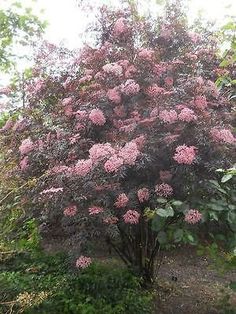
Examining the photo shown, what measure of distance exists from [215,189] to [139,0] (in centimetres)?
205

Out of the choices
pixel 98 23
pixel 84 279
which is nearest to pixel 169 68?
pixel 98 23

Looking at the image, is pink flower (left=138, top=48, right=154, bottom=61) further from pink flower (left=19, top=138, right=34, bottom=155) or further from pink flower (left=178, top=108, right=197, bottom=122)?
pink flower (left=19, top=138, right=34, bottom=155)

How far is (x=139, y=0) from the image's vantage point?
3.88 metres

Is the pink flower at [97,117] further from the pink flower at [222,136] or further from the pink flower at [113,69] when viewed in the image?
the pink flower at [222,136]

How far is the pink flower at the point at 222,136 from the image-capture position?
113 inches

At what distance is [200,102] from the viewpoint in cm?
310

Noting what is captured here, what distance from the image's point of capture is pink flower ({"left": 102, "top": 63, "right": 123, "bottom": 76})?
3199 mm

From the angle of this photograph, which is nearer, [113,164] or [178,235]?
[113,164]

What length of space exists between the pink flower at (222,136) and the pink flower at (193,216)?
21.6 inches

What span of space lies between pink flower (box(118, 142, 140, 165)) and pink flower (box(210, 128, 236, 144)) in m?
0.59

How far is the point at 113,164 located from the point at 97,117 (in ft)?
1.84

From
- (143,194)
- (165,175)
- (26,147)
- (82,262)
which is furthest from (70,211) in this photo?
(26,147)

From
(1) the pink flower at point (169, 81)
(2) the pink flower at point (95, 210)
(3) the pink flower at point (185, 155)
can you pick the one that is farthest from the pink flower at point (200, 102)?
(2) the pink flower at point (95, 210)

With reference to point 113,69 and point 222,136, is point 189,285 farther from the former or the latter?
point 113,69
